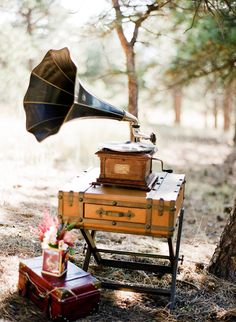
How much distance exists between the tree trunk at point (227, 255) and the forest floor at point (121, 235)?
0.09 m

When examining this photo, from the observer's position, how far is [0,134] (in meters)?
7.44

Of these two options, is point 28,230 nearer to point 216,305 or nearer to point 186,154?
point 216,305

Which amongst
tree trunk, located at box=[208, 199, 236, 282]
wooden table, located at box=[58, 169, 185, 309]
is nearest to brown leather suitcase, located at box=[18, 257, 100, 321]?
wooden table, located at box=[58, 169, 185, 309]

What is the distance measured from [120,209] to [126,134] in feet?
19.9

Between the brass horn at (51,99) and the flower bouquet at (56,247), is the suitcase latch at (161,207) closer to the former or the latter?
the flower bouquet at (56,247)

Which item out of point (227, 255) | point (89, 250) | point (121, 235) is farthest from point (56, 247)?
point (121, 235)

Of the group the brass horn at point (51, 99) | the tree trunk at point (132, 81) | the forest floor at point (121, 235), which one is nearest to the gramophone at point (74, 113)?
the brass horn at point (51, 99)

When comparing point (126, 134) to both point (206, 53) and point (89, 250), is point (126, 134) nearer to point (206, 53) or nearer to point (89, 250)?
point (206, 53)

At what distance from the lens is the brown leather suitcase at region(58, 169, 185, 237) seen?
2584 millimetres

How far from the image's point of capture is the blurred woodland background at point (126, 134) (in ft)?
10.3

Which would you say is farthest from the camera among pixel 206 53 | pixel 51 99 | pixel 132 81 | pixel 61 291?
pixel 206 53

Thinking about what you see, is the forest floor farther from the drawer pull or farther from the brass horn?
the brass horn

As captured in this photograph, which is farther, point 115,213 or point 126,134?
point 126,134

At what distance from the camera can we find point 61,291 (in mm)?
2469
